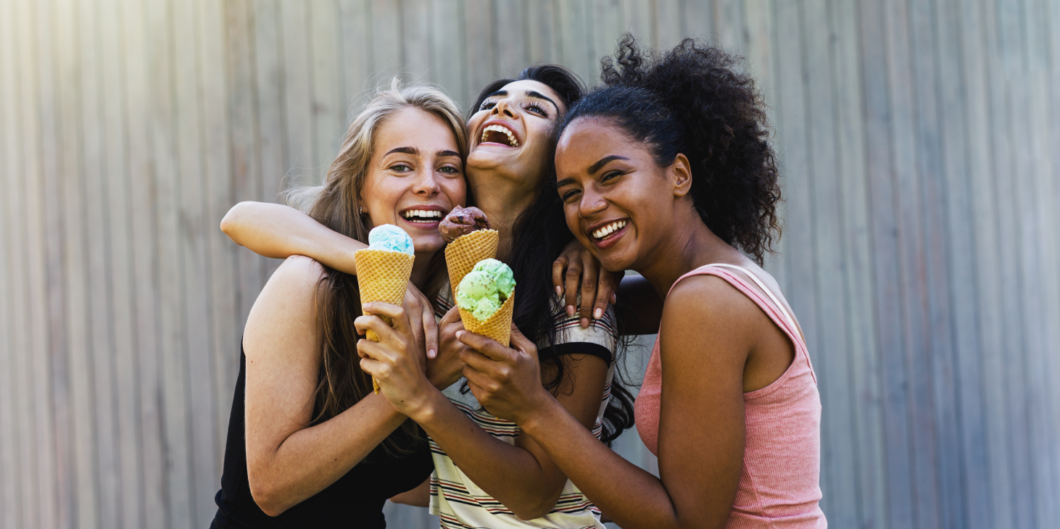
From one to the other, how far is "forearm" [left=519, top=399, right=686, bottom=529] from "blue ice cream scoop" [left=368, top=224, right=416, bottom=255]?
0.58 meters

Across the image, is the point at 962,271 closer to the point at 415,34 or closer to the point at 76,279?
the point at 415,34

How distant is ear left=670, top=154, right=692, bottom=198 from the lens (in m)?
2.09

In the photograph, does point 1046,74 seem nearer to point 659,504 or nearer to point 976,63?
point 976,63

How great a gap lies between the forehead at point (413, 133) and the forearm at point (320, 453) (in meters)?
1.00

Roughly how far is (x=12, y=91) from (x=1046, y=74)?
6647mm

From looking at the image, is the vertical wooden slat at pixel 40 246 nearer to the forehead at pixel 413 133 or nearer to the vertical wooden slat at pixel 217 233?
the vertical wooden slat at pixel 217 233

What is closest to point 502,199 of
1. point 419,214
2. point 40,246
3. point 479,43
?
point 419,214

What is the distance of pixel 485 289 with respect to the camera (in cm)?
171

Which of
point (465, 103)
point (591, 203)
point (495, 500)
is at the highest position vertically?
point (465, 103)

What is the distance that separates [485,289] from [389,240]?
1.00ft

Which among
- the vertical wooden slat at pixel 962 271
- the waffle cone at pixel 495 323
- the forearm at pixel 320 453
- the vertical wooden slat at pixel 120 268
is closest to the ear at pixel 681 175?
the waffle cone at pixel 495 323

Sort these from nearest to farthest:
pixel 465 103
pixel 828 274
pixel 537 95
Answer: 1. pixel 537 95
2. pixel 465 103
3. pixel 828 274

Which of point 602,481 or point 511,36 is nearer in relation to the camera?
point 602,481

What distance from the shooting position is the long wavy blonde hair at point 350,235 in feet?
6.82
